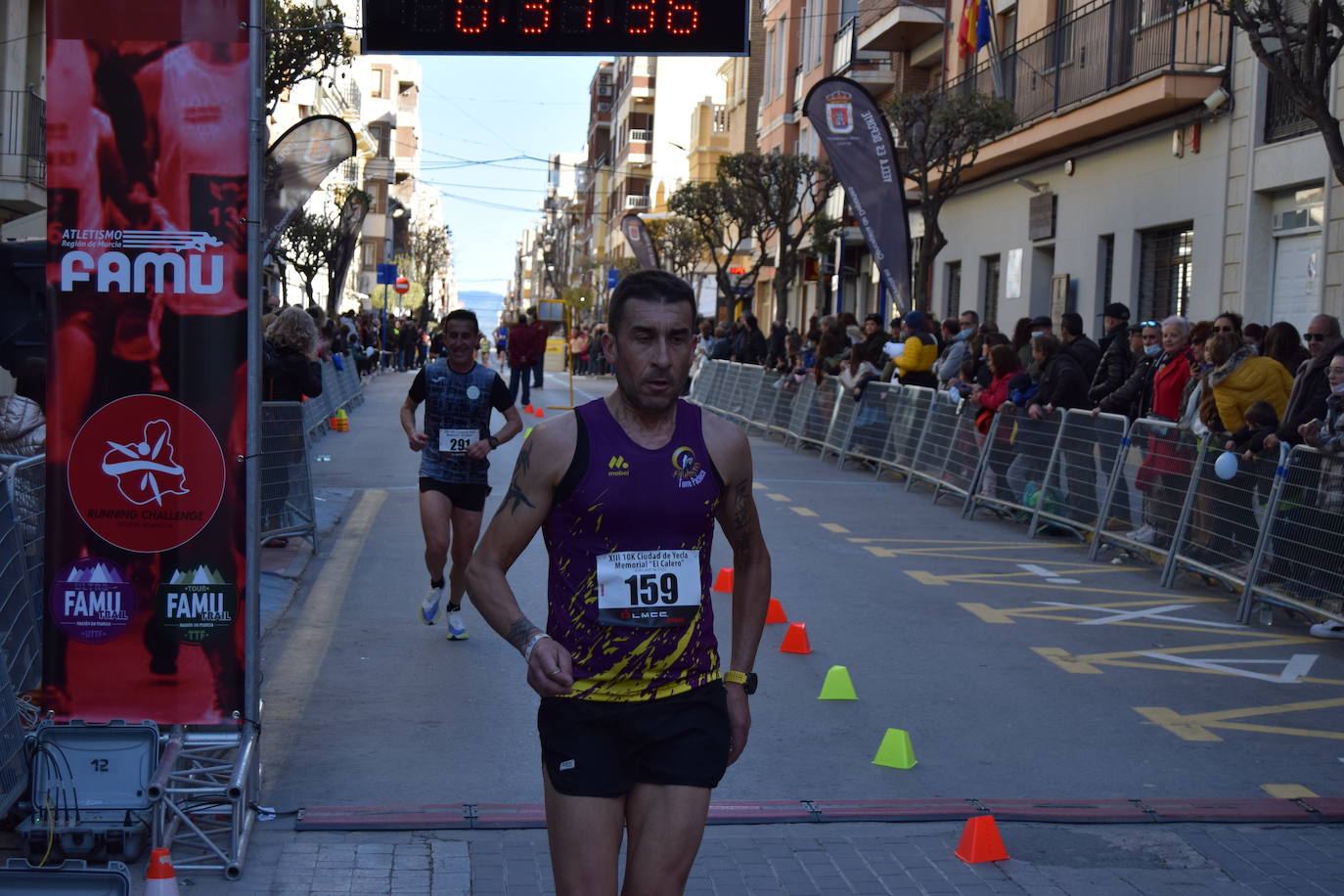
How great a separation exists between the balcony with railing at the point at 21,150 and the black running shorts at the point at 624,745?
23063 millimetres

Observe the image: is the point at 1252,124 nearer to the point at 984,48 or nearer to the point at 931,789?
the point at 984,48

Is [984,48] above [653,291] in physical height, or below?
above

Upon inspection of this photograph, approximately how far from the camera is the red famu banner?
5.29 metres

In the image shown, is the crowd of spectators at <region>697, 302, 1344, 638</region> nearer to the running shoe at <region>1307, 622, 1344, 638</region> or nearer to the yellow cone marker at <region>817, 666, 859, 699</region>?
the running shoe at <region>1307, 622, 1344, 638</region>

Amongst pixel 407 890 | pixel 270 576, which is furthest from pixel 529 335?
pixel 407 890

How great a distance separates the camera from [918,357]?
1903 cm

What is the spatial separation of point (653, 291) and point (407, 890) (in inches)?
88.0

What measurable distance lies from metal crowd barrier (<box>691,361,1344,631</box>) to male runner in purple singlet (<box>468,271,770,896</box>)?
690cm

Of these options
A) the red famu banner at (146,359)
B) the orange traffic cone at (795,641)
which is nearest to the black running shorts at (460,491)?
the orange traffic cone at (795,641)

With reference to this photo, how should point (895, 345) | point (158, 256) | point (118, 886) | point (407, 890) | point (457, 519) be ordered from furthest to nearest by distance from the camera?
point (895, 345), point (457, 519), point (158, 256), point (407, 890), point (118, 886)

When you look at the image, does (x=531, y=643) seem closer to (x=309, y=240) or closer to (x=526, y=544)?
(x=526, y=544)

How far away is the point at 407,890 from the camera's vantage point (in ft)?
16.4

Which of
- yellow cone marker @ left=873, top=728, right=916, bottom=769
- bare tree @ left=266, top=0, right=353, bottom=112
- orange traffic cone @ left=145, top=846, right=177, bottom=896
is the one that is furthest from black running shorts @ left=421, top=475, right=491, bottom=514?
bare tree @ left=266, top=0, right=353, bottom=112

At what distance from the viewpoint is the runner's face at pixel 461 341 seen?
29.4 ft
